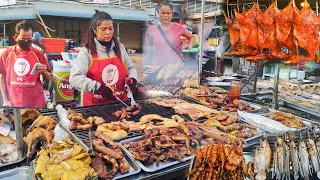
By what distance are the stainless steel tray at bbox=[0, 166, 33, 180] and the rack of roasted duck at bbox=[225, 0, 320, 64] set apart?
3149mm

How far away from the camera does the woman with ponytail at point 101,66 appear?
305 cm

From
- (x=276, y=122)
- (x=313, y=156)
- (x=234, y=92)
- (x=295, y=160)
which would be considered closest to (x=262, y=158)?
(x=295, y=160)

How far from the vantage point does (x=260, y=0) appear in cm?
491

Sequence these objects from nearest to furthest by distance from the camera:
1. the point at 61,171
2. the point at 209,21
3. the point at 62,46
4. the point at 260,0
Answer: the point at 61,171 < the point at 62,46 < the point at 209,21 < the point at 260,0

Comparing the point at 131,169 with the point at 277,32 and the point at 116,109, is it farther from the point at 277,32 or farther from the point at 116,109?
the point at 277,32

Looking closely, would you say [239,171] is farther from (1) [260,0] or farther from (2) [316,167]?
(1) [260,0]

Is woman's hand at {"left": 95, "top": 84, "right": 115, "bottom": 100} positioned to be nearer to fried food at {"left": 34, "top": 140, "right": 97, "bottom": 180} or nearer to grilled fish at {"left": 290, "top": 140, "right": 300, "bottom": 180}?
fried food at {"left": 34, "top": 140, "right": 97, "bottom": 180}

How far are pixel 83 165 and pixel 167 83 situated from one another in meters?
2.24

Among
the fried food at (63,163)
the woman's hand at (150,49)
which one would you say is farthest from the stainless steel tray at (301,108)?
the fried food at (63,163)

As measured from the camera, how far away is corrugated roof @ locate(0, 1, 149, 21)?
7.79 ft

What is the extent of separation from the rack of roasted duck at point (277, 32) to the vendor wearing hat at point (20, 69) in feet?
9.38

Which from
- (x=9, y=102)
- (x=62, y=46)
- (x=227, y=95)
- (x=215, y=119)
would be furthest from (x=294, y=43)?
(x=9, y=102)

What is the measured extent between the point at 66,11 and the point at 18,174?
4.86 ft

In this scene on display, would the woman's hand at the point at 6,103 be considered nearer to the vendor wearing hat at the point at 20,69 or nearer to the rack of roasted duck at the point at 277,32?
the vendor wearing hat at the point at 20,69
